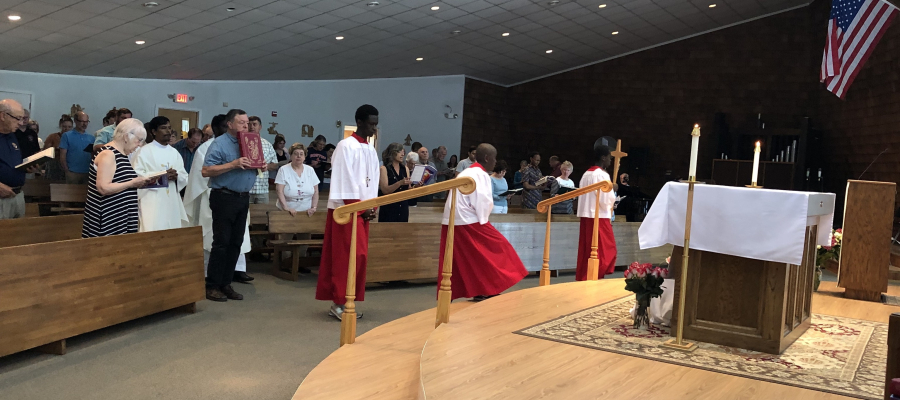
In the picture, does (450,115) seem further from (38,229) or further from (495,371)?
(495,371)

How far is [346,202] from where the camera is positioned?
5.26m

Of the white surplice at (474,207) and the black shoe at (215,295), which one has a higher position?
the white surplice at (474,207)

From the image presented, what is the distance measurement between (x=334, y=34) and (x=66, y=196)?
598 centimetres

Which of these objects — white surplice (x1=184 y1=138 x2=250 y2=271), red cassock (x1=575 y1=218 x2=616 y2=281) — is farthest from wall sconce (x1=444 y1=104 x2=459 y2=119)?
white surplice (x1=184 y1=138 x2=250 y2=271)

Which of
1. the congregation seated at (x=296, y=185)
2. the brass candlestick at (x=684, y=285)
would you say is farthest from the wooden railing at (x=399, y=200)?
the congregation seated at (x=296, y=185)

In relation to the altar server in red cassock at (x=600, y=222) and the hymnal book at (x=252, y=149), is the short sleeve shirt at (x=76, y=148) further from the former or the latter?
the altar server in red cassock at (x=600, y=222)

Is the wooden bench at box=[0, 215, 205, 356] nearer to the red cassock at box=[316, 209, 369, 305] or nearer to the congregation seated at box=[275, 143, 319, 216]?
the red cassock at box=[316, 209, 369, 305]

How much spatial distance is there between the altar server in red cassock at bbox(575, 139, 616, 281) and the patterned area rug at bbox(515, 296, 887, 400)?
2890 mm

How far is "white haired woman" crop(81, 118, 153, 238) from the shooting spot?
4.85m

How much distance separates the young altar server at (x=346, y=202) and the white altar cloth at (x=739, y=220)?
2183 mm

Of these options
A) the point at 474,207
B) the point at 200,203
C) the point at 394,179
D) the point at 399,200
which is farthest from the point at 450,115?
the point at 399,200

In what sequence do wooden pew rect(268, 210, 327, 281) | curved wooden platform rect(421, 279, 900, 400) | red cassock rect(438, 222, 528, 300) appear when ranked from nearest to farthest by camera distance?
curved wooden platform rect(421, 279, 900, 400) < red cassock rect(438, 222, 528, 300) < wooden pew rect(268, 210, 327, 281)

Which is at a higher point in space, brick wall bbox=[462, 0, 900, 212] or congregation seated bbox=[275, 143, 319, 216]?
brick wall bbox=[462, 0, 900, 212]

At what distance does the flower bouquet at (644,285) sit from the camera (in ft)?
12.0
